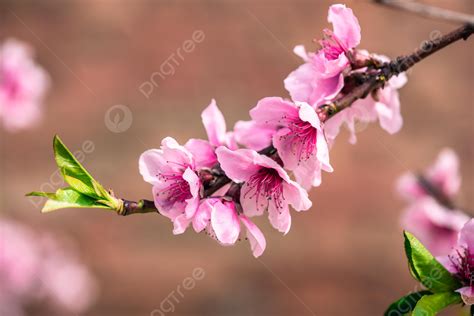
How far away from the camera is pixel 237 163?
752 mm

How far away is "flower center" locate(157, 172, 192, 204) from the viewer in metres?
0.76

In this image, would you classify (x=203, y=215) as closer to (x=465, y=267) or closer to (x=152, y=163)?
(x=152, y=163)

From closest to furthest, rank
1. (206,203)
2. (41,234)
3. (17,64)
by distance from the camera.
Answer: (206,203)
(17,64)
(41,234)

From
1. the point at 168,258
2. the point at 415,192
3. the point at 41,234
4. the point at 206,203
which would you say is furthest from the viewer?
the point at 168,258

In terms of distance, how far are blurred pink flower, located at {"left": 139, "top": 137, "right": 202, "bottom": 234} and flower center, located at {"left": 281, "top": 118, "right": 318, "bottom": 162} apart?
4.7 inches

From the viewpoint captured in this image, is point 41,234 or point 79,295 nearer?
point 79,295

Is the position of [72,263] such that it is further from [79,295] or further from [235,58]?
[235,58]

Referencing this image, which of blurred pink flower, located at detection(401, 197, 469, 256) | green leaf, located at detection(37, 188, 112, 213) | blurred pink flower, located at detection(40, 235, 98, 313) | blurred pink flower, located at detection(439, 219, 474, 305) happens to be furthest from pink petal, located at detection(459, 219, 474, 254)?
blurred pink flower, located at detection(40, 235, 98, 313)

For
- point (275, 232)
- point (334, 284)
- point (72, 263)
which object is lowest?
point (334, 284)

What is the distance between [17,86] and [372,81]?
156cm

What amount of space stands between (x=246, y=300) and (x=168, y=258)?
0.42 metres

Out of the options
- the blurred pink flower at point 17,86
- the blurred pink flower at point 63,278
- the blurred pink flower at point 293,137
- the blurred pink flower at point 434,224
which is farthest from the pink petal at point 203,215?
the blurred pink flower at point 63,278

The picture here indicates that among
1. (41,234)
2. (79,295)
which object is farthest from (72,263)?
(41,234)

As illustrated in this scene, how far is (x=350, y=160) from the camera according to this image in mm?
3139
